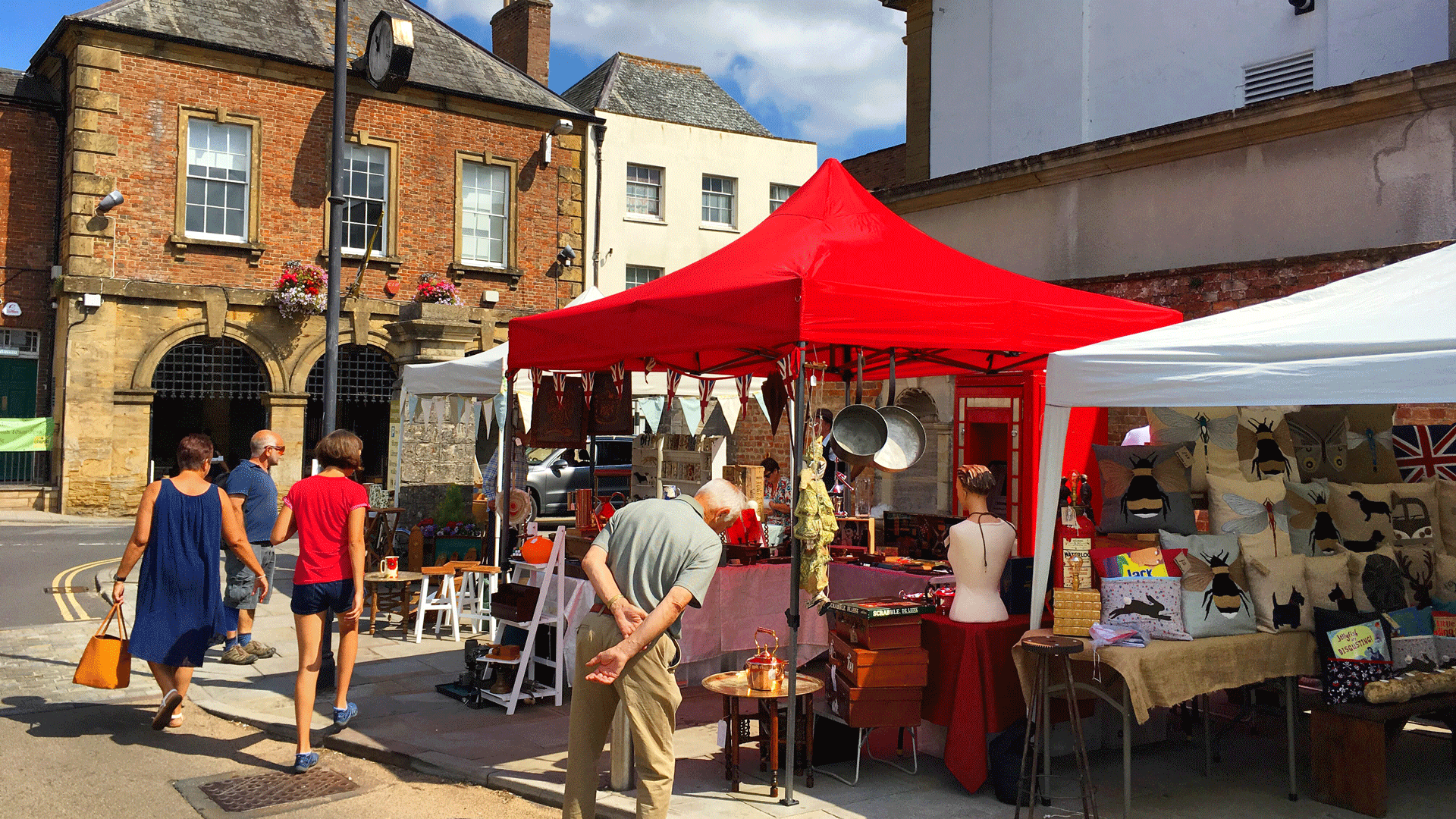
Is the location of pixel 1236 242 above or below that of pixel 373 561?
above

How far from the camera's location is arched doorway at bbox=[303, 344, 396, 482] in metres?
21.2

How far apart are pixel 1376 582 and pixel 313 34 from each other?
20653 mm

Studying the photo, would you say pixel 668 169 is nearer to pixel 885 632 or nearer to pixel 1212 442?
pixel 1212 442

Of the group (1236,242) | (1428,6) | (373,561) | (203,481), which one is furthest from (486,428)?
(1428,6)

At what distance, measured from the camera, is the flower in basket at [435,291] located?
2077cm

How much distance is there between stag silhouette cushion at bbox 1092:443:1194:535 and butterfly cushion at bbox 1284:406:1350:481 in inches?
36.5

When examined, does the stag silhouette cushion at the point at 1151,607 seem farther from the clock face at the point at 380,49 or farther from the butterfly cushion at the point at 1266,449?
the clock face at the point at 380,49

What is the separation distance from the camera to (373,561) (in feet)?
35.9

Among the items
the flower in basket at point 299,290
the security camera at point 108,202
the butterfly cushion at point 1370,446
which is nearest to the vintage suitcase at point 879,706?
the butterfly cushion at point 1370,446

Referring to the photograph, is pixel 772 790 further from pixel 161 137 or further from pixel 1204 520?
pixel 161 137

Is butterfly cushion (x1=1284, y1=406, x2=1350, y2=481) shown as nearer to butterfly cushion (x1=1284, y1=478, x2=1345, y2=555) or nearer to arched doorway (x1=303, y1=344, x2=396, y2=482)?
butterfly cushion (x1=1284, y1=478, x2=1345, y2=555)

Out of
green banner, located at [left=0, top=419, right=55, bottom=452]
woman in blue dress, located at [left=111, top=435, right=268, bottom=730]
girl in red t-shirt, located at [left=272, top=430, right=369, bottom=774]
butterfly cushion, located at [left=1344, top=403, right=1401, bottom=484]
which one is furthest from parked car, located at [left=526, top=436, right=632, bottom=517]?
butterfly cushion, located at [left=1344, top=403, right=1401, bottom=484]

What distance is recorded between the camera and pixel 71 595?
451 inches

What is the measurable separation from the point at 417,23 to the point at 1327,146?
1877 centimetres
